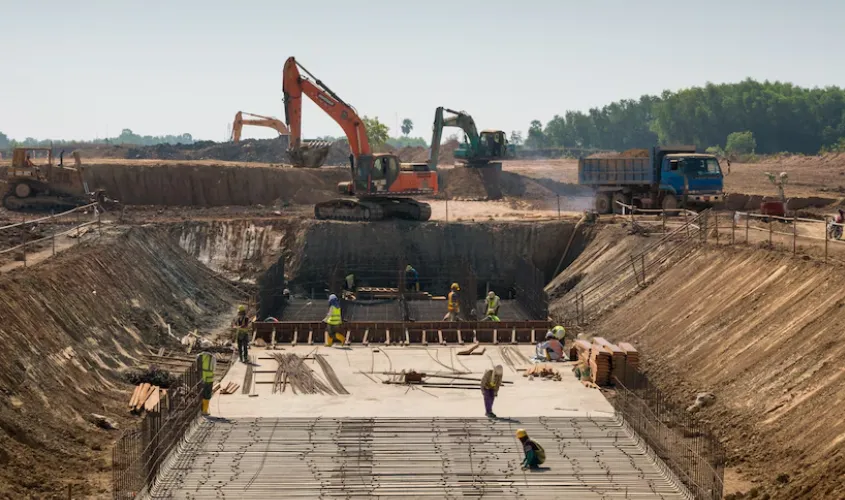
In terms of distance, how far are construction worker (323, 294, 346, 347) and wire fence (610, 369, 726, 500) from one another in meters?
8.12

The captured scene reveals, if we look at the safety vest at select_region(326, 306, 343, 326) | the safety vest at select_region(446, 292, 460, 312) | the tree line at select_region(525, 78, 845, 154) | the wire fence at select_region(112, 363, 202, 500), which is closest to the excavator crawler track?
the safety vest at select_region(446, 292, 460, 312)

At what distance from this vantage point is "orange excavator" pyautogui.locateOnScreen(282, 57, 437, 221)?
44.7m

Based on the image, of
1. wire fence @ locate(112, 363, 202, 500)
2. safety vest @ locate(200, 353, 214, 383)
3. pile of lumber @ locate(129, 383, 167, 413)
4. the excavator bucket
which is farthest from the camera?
the excavator bucket

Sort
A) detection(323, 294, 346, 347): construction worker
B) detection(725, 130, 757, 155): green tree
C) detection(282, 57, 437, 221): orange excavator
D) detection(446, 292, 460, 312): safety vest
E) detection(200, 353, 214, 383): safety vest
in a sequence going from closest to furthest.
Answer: detection(200, 353, 214, 383): safety vest
detection(323, 294, 346, 347): construction worker
detection(446, 292, 460, 312): safety vest
detection(282, 57, 437, 221): orange excavator
detection(725, 130, 757, 155): green tree

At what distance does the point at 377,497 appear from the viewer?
17.2 m

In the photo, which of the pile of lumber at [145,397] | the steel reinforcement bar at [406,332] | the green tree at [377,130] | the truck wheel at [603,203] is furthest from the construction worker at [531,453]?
the green tree at [377,130]

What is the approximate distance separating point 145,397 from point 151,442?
5.82 meters

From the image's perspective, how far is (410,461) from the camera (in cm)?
1895

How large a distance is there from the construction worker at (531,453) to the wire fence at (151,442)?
5.97m

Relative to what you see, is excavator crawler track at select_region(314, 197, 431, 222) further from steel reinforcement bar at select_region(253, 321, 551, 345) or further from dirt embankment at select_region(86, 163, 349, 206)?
steel reinforcement bar at select_region(253, 321, 551, 345)

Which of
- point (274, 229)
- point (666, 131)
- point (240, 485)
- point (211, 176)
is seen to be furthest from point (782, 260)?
point (666, 131)

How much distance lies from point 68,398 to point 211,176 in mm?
38825

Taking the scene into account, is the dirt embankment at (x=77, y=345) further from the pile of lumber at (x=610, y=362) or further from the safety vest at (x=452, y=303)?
the pile of lumber at (x=610, y=362)

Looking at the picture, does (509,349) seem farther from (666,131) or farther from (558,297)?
(666,131)
